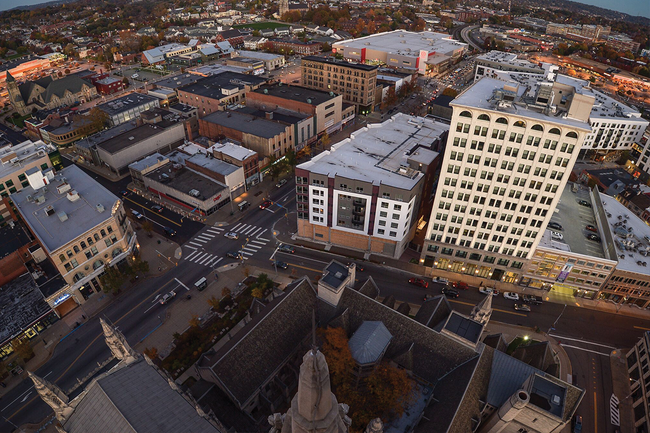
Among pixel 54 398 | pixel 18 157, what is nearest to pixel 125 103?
pixel 18 157

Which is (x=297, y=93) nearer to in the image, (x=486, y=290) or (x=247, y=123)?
(x=247, y=123)

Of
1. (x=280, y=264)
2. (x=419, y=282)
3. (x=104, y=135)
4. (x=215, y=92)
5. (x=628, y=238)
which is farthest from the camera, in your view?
(x=215, y=92)

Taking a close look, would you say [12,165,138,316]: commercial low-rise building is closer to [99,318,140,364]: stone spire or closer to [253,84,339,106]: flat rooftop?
[99,318,140,364]: stone spire

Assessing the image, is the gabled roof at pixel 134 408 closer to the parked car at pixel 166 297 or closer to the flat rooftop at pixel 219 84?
the parked car at pixel 166 297

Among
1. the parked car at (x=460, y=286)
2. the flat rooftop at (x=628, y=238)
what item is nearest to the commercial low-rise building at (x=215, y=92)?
the parked car at (x=460, y=286)

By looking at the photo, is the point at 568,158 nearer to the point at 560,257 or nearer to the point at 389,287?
the point at 560,257

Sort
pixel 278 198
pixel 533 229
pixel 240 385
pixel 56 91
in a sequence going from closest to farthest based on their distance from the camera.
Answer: pixel 240 385 < pixel 533 229 < pixel 278 198 < pixel 56 91

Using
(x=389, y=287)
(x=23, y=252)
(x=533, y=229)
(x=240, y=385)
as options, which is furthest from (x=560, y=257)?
(x=23, y=252)
